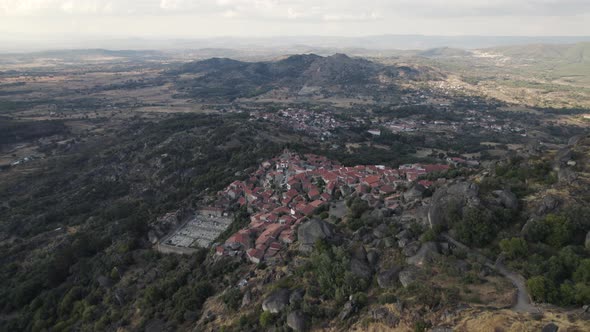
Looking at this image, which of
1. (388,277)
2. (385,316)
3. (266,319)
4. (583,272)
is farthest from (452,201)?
(266,319)

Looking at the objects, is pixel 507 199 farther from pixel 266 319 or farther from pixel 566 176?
pixel 266 319

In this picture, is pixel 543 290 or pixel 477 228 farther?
pixel 477 228

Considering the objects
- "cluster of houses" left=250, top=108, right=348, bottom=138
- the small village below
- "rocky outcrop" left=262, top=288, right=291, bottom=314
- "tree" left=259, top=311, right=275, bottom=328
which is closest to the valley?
"tree" left=259, top=311, right=275, bottom=328

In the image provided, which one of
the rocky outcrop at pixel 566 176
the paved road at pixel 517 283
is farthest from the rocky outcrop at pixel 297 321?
the rocky outcrop at pixel 566 176

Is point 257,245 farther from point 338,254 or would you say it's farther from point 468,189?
point 468,189

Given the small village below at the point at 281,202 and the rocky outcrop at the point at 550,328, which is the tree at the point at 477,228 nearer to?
the small village below at the point at 281,202

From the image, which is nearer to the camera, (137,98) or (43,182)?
(43,182)

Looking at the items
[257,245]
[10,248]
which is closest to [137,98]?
[10,248]
